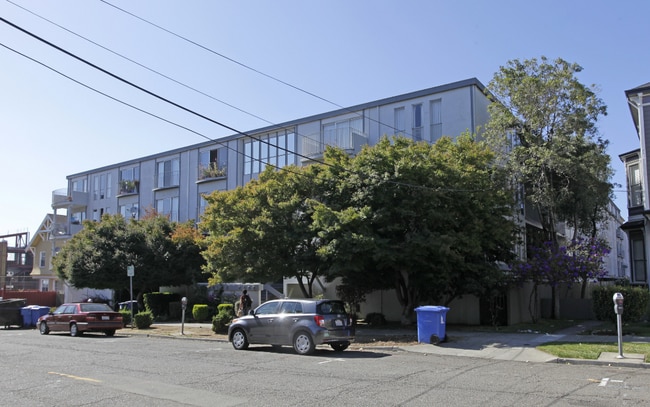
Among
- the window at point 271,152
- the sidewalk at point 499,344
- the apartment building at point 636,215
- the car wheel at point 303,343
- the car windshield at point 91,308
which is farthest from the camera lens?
the window at point 271,152

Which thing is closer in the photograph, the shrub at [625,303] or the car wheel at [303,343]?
the car wheel at [303,343]

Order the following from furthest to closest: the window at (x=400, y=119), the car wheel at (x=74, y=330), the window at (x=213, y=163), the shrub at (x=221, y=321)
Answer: the window at (x=213, y=163) < the window at (x=400, y=119) < the car wheel at (x=74, y=330) < the shrub at (x=221, y=321)

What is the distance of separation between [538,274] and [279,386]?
49.7 ft

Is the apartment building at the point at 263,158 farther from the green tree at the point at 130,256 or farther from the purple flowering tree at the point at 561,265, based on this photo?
the green tree at the point at 130,256

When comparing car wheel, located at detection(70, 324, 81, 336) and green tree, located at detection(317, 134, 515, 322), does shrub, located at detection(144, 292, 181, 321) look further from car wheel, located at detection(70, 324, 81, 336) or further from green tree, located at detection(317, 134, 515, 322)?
green tree, located at detection(317, 134, 515, 322)

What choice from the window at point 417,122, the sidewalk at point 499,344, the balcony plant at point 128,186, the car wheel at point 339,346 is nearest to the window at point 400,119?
the window at point 417,122

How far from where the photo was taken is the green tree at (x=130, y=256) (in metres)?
31.7

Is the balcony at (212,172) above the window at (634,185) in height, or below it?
above

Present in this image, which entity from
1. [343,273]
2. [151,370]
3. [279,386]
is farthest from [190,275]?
Answer: [279,386]

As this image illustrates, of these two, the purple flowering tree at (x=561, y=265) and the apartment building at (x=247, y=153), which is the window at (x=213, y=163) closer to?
the apartment building at (x=247, y=153)

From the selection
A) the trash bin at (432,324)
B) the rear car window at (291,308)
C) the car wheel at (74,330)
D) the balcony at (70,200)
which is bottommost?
the car wheel at (74,330)

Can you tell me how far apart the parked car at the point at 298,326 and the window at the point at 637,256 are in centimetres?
1911

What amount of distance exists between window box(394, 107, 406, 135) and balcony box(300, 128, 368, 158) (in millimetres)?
1735

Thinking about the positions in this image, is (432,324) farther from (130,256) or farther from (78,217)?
(78,217)
